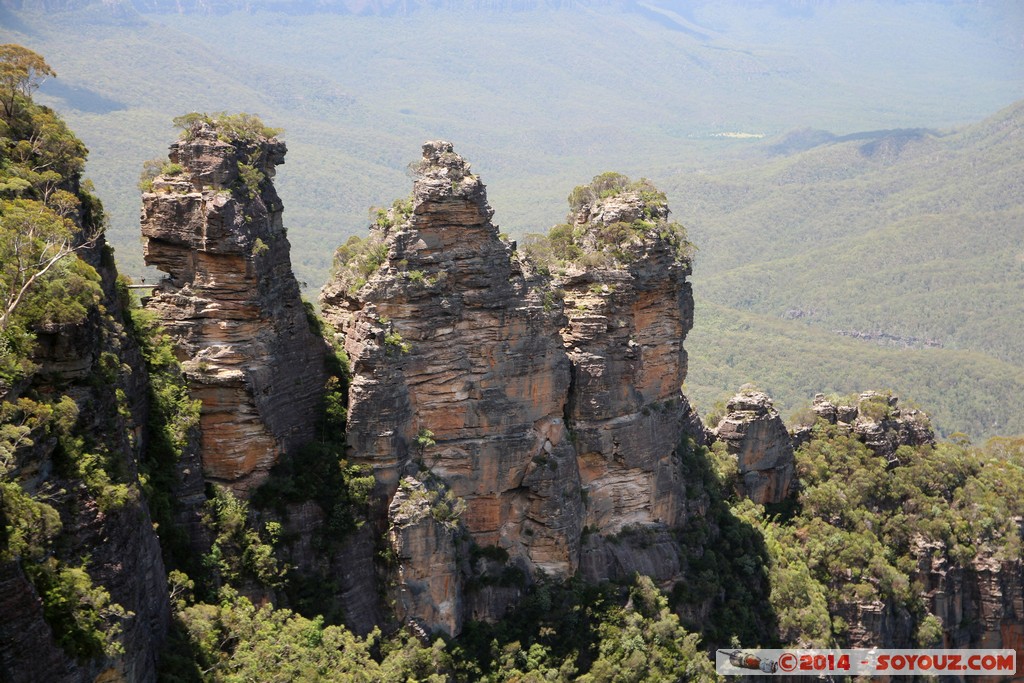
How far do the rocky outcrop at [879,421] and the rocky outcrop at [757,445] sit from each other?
10.8ft

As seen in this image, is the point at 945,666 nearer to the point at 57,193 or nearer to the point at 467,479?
the point at 467,479

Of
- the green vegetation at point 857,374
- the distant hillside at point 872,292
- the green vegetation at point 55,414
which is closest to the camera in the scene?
the green vegetation at point 55,414

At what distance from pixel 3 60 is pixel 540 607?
22793 millimetres

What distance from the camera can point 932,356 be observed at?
124 metres

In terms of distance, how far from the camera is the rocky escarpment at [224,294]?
33094 millimetres

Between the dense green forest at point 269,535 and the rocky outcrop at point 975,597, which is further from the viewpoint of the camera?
the rocky outcrop at point 975,597

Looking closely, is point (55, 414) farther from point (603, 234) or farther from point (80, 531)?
point (603, 234)

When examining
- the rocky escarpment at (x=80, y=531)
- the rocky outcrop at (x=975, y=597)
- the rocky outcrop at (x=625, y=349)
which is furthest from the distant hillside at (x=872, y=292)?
the rocky escarpment at (x=80, y=531)

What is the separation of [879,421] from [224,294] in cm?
3439

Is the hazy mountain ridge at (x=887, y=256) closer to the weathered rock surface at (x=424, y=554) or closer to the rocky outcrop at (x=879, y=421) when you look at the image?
the rocky outcrop at (x=879, y=421)

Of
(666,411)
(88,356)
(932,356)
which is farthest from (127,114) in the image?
(88,356)

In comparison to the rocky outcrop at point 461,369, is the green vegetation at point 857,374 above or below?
below

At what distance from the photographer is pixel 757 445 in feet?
170

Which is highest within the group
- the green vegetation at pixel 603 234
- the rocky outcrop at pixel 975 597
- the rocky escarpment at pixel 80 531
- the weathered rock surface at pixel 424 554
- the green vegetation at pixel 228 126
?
the green vegetation at pixel 228 126
